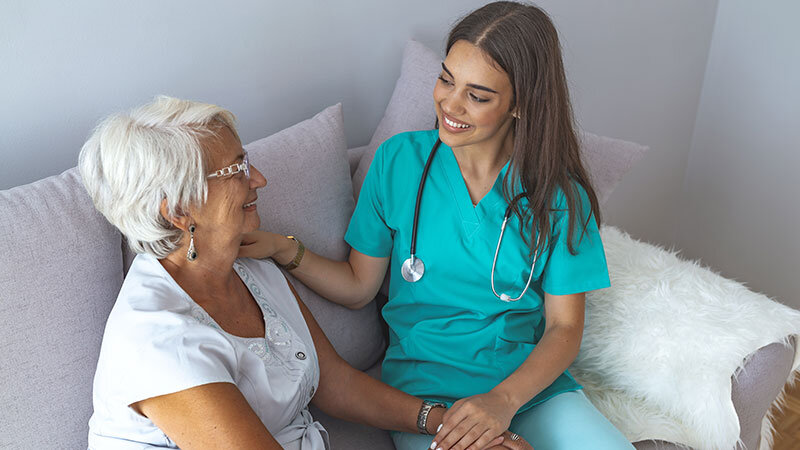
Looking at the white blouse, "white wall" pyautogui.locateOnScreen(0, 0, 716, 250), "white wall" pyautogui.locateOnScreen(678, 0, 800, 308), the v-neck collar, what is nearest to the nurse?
the v-neck collar

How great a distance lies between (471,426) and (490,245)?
368 mm

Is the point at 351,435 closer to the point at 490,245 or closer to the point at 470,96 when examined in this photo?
the point at 490,245

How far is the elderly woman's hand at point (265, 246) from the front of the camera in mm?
1358

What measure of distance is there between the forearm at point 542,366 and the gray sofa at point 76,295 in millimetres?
261

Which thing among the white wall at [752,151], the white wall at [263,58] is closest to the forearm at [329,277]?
the white wall at [263,58]

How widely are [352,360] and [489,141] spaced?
23.0 inches

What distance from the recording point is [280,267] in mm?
1479

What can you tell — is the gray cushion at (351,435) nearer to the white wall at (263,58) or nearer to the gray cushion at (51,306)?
the gray cushion at (51,306)

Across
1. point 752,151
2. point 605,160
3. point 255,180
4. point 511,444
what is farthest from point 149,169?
point 752,151

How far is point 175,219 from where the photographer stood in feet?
3.80

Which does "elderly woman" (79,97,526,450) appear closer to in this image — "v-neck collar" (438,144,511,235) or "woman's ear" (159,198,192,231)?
"woman's ear" (159,198,192,231)

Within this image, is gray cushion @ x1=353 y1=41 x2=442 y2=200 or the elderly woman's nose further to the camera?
gray cushion @ x1=353 y1=41 x2=442 y2=200

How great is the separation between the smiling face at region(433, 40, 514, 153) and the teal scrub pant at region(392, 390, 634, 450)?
1.81 ft

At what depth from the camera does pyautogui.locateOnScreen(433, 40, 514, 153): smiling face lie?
4.35 feet
